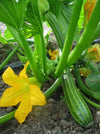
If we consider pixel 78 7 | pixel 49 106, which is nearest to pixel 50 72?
pixel 49 106

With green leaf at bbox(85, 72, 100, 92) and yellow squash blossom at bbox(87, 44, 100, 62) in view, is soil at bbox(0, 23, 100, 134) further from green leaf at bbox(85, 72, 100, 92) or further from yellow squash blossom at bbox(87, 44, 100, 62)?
yellow squash blossom at bbox(87, 44, 100, 62)

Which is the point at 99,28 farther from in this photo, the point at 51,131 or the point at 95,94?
the point at 51,131

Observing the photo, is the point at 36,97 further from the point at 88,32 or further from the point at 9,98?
the point at 88,32

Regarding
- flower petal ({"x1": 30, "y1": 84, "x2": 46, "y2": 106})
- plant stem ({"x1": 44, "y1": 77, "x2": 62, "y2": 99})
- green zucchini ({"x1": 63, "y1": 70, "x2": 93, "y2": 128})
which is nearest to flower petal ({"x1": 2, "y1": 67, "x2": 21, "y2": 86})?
flower petal ({"x1": 30, "y1": 84, "x2": 46, "y2": 106})

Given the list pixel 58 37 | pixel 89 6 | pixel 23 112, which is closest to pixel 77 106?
pixel 23 112

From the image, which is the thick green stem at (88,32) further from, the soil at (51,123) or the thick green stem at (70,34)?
the soil at (51,123)

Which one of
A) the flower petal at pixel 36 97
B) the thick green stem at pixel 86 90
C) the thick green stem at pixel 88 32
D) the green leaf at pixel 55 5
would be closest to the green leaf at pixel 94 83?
the thick green stem at pixel 86 90

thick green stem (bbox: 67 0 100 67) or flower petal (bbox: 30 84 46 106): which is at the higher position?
thick green stem (bbox: 67 0 100 67)
